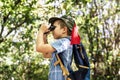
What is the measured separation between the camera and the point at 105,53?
55.9 ft

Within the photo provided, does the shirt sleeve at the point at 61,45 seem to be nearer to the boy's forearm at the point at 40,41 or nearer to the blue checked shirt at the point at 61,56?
the blue checked shirt at the point at 61,56

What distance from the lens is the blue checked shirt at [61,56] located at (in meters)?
3.78

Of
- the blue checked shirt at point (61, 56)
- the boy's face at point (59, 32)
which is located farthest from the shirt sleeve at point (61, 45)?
the boy's face at point (59, 32)

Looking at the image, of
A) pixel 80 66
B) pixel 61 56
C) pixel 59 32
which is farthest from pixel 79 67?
pixel 59 32

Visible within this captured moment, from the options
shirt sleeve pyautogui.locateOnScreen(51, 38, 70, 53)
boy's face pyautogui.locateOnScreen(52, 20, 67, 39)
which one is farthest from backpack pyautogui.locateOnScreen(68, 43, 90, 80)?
boy's face pyautogui.locateOnScreen(52, 20, 67, 39)

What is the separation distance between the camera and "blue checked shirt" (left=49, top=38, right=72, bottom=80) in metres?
3.78

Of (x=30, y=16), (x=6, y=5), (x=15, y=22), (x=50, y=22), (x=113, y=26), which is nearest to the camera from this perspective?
(x=50, y=22)

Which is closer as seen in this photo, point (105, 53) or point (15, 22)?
point (15, 22)

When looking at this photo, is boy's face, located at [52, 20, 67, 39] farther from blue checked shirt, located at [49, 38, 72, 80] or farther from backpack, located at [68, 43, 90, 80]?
backpack, located at [68, 43, 90, 80]

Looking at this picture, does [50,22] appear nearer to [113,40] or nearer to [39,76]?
[113,40]

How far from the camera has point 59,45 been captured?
12.7 ft

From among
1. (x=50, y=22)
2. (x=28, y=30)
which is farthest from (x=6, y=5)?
(x=50, y=22)

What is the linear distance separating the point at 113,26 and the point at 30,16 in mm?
6691

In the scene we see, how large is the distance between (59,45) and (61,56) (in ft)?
0.43
